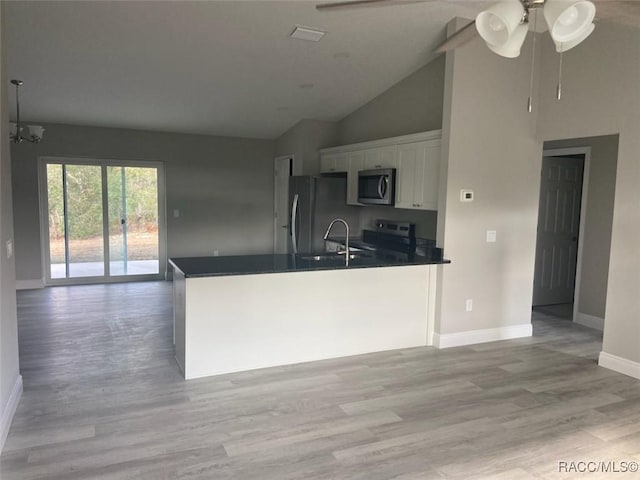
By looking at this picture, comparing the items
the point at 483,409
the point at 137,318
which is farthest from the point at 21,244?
the point at 483,409

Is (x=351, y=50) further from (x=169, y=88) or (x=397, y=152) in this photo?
(x=169, y=88)

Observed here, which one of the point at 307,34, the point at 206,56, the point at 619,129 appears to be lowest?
the point at 619,129

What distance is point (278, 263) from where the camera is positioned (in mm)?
3842

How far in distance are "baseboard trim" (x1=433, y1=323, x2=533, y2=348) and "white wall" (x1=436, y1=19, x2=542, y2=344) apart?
0.01 meters

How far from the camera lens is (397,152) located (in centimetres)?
484

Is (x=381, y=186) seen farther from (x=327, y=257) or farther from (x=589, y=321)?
(x=589, y=321)

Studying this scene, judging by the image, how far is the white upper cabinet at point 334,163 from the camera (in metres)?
5.88

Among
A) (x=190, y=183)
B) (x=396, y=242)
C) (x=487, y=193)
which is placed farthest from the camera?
(x=190, y=183)

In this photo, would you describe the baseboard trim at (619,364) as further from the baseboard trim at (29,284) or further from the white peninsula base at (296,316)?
the baseboard trim at (29,284)

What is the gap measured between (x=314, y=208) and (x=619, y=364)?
3.49 m

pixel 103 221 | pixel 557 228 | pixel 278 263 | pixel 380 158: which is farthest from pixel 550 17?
pixel 103 221

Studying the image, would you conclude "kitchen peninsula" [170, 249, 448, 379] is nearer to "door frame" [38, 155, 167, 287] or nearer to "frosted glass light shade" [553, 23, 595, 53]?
"frosted glass light shade" [553, 23, 595, 53]

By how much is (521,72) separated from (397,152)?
4.55 feet

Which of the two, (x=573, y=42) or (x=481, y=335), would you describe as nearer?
(x=573, y=42)
